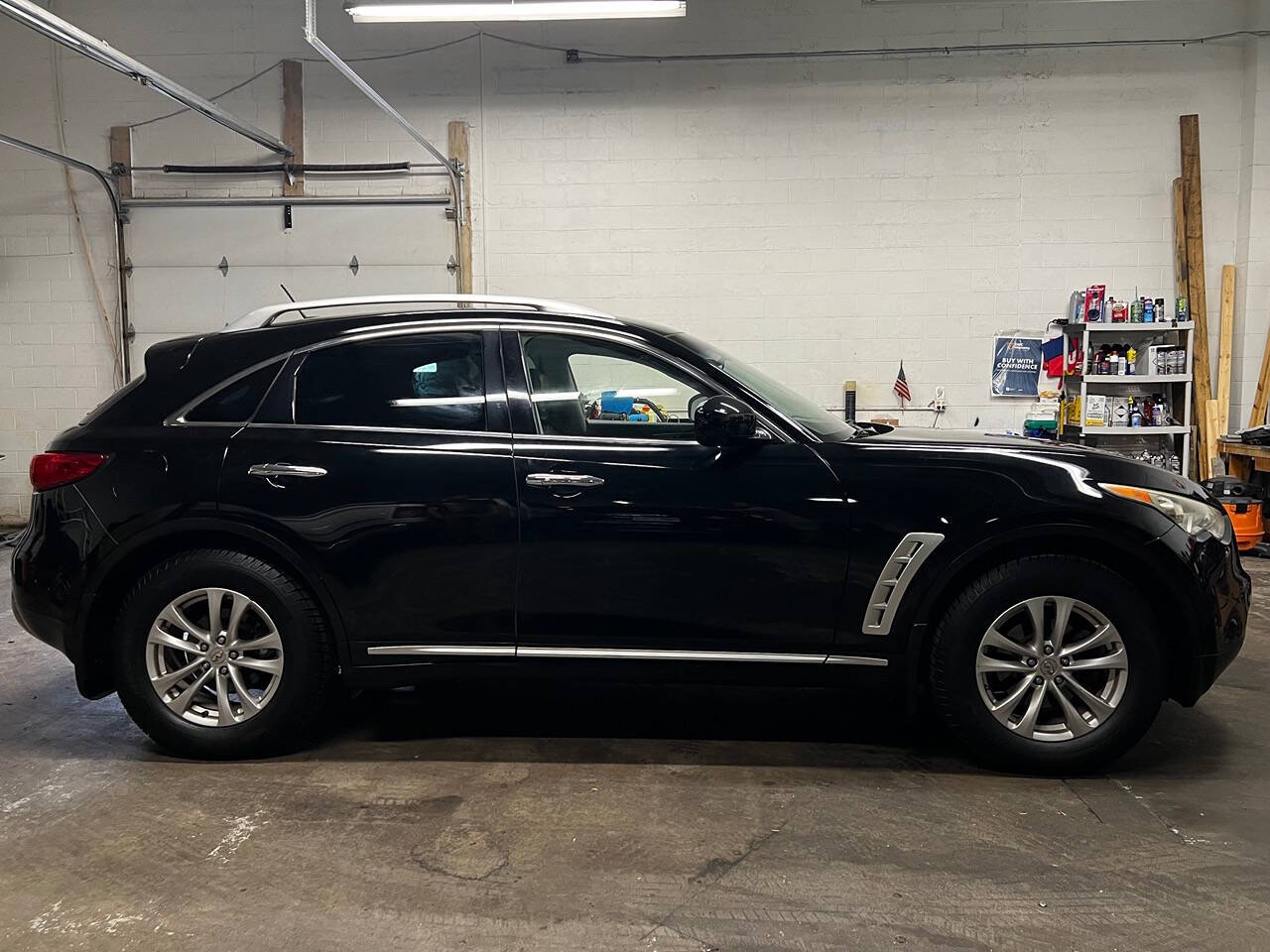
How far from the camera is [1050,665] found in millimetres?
3020

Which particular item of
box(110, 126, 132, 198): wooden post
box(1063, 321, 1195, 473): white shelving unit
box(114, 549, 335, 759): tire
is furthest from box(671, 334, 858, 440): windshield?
box(110, 126, 132, 198): wooden post

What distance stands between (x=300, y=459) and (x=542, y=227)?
5.67 m

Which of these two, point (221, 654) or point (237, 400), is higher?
point (237, 400)

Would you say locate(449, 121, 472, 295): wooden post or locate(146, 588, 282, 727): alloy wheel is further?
locate(449, 121, 472, 295): wooden post

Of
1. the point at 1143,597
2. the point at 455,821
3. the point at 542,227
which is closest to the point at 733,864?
the point at 455,821

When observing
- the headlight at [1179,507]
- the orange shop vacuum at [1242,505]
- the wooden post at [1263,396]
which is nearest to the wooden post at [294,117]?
the headlight at [1179,507]

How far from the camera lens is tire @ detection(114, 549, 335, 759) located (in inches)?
125

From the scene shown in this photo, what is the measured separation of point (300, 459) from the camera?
3.18 m

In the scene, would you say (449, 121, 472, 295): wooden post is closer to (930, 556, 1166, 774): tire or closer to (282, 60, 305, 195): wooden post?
(282, 60, 305, 195): wooden post

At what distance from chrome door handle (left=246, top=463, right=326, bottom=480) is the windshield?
4.28 feet

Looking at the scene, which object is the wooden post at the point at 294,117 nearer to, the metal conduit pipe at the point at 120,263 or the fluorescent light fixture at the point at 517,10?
the metal conduit pipe at the point at 120,263

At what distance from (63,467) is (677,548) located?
2105mm

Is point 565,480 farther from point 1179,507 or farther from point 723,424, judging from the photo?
point 1179,507

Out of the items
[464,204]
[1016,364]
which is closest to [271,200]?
[464,204]
